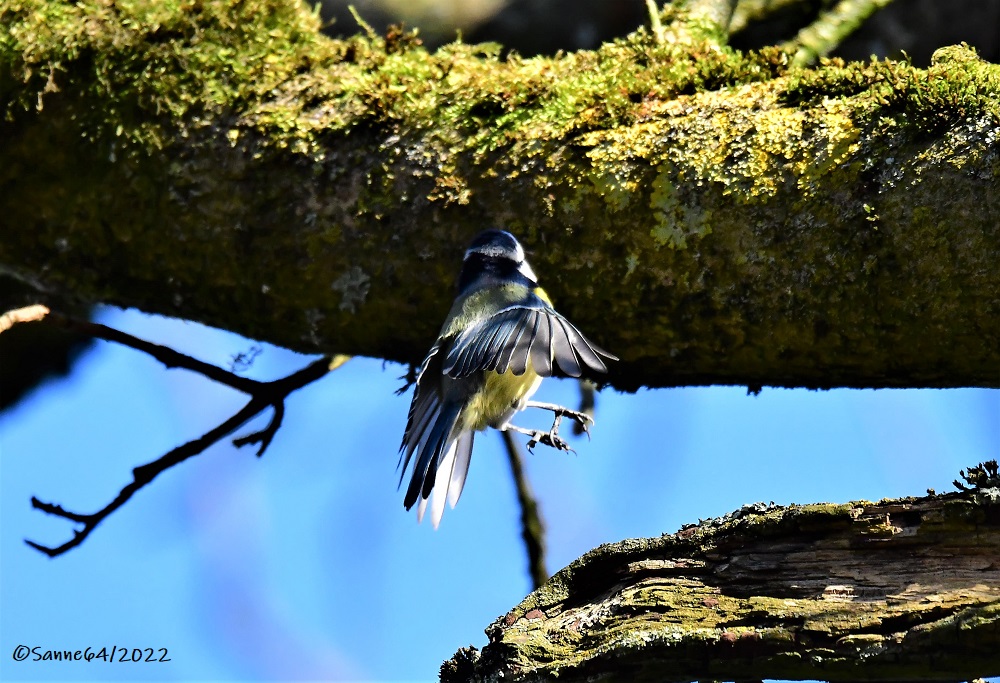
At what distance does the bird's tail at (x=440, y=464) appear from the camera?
228cm

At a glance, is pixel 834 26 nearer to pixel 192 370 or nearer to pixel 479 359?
pixel 479 359

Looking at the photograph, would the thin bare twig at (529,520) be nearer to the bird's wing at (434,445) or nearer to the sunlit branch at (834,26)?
the bird's wing at (434,445)

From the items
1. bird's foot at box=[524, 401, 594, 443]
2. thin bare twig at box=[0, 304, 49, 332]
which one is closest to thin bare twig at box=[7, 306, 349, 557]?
thin bare twig at box=[0, 304, 49, 332]

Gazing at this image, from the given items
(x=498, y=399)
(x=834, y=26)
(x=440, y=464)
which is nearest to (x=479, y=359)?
(x=440, y=464)

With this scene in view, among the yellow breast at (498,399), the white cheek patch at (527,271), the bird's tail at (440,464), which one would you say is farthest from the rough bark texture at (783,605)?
the yellow breast at (498,399)

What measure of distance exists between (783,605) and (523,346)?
83 centimetres

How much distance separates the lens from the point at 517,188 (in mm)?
2252

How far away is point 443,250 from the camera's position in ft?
7.53

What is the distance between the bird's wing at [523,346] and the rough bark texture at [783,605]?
17.3 inches

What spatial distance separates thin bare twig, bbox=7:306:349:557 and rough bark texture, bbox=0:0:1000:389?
12cm

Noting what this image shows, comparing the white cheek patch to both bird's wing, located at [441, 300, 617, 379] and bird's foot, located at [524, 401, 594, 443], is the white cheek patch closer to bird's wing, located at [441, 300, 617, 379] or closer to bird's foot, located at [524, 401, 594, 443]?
bird's wing, located at [441, 300, 617, 379]

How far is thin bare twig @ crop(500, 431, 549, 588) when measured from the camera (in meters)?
2.97

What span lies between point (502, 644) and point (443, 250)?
98cm

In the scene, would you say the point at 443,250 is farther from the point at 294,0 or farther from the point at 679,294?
the point at 294,0
